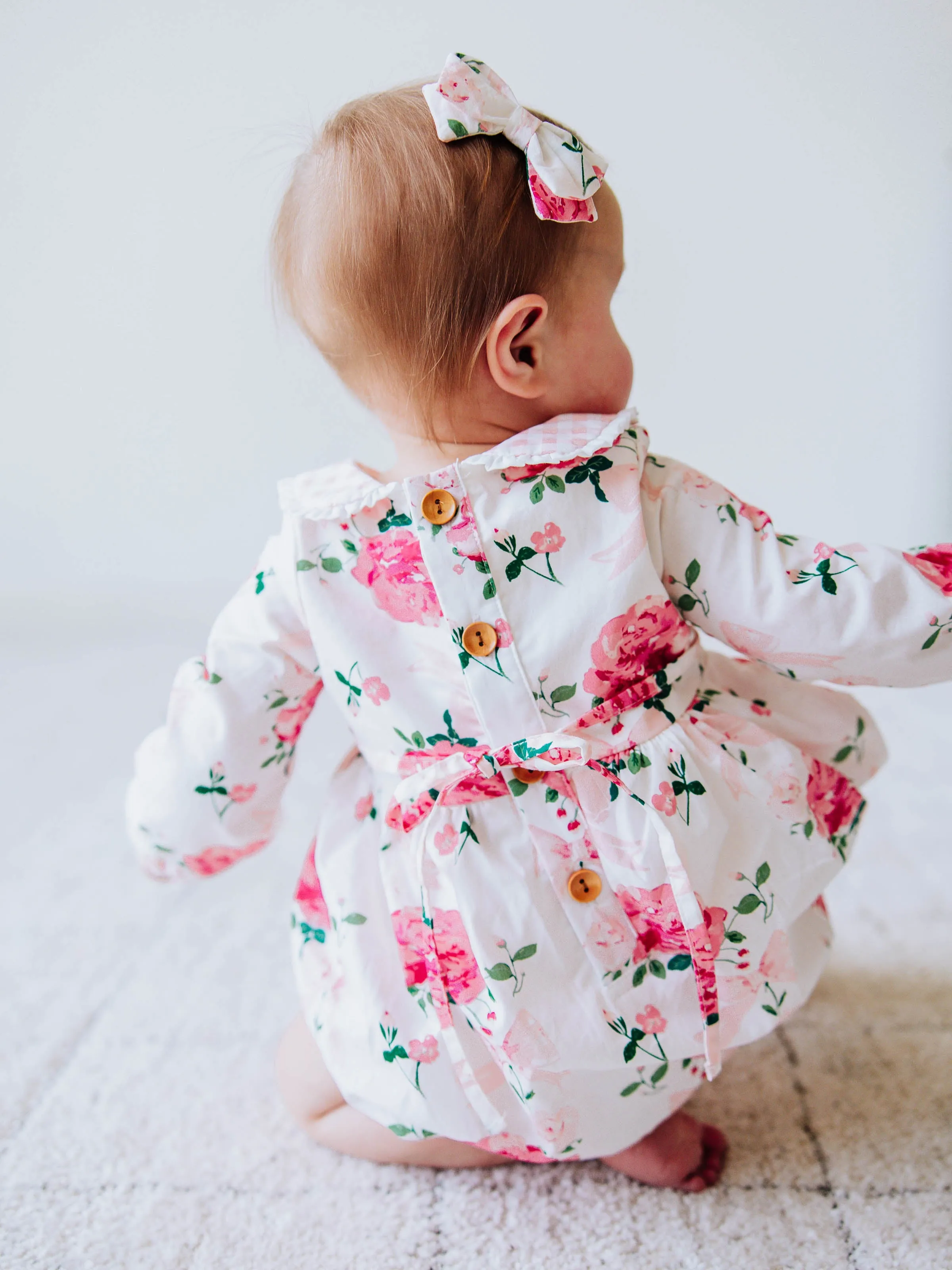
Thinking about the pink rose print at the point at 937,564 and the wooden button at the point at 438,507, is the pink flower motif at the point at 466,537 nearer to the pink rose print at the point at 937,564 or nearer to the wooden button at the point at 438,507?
the wooden button at the point at 438,507

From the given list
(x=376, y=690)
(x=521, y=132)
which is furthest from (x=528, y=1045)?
(x=521, y=132)

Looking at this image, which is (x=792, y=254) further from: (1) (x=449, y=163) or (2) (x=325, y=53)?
(1) (x=449, y=163)

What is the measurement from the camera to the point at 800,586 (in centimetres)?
73

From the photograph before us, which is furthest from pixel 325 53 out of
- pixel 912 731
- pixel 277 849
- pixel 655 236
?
pixel 912 731

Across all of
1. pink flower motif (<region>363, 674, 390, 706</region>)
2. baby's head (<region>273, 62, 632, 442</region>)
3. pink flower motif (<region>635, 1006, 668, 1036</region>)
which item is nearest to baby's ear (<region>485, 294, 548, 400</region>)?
baby's head (<region>273, 62, 632, 442</region>)

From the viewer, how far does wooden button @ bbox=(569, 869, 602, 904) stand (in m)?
0.73

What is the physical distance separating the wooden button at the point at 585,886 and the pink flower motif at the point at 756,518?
10.4 inches

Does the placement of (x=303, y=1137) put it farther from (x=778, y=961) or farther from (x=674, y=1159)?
(x=778, y=961)

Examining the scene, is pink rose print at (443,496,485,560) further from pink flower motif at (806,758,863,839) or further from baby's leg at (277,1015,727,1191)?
baby's leg at (277,1015,727,1191)

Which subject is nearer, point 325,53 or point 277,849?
point 277,849

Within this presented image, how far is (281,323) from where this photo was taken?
0.84 m

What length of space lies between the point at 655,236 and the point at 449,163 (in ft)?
3.27

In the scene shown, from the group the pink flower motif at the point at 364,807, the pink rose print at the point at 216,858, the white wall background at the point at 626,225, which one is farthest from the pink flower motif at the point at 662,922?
the white wall background at the point at 626,225

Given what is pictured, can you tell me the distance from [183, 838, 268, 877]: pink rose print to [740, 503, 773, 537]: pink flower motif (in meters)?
0.48
